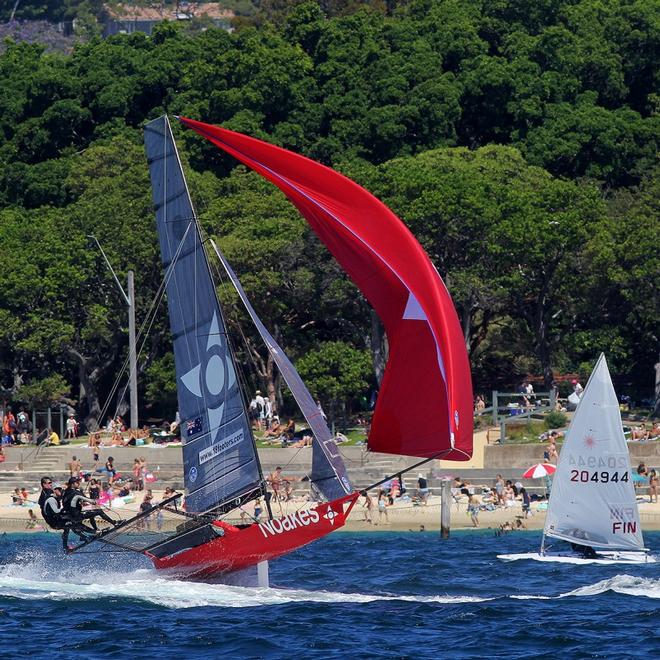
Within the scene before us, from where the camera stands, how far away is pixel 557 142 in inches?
2448

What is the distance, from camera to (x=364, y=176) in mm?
53094

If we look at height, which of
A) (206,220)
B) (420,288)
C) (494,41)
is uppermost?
(494,41)

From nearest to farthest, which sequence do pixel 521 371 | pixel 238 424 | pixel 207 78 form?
pixel 238 424 → pixel 521 371 → pixel 207 78

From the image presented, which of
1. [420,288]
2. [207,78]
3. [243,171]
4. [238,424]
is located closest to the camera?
[420,288]

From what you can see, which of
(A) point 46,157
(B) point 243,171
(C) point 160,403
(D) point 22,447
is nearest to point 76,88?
(A) point 46,157

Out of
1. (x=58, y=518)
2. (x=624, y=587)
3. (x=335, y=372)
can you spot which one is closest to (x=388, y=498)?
(x=335, y=372)

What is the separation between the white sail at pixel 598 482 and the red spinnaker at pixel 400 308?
8.34 m

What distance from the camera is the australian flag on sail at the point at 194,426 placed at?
91.3 ft

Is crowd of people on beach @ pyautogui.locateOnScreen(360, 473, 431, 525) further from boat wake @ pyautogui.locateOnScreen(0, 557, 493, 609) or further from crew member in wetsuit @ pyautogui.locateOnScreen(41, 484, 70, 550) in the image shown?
crew member in wetsuit @ pyautogui.locateOnScreen(41, 484, 70, 550)

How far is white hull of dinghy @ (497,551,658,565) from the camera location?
33406 mm

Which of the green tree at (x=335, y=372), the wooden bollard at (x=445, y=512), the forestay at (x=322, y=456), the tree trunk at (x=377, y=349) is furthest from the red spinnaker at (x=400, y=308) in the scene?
the tree trunk at (x=377, y=349)

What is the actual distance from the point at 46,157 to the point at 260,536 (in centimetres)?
4493

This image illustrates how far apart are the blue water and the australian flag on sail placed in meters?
2.48

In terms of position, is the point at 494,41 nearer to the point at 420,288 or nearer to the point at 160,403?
the point at 160,403
